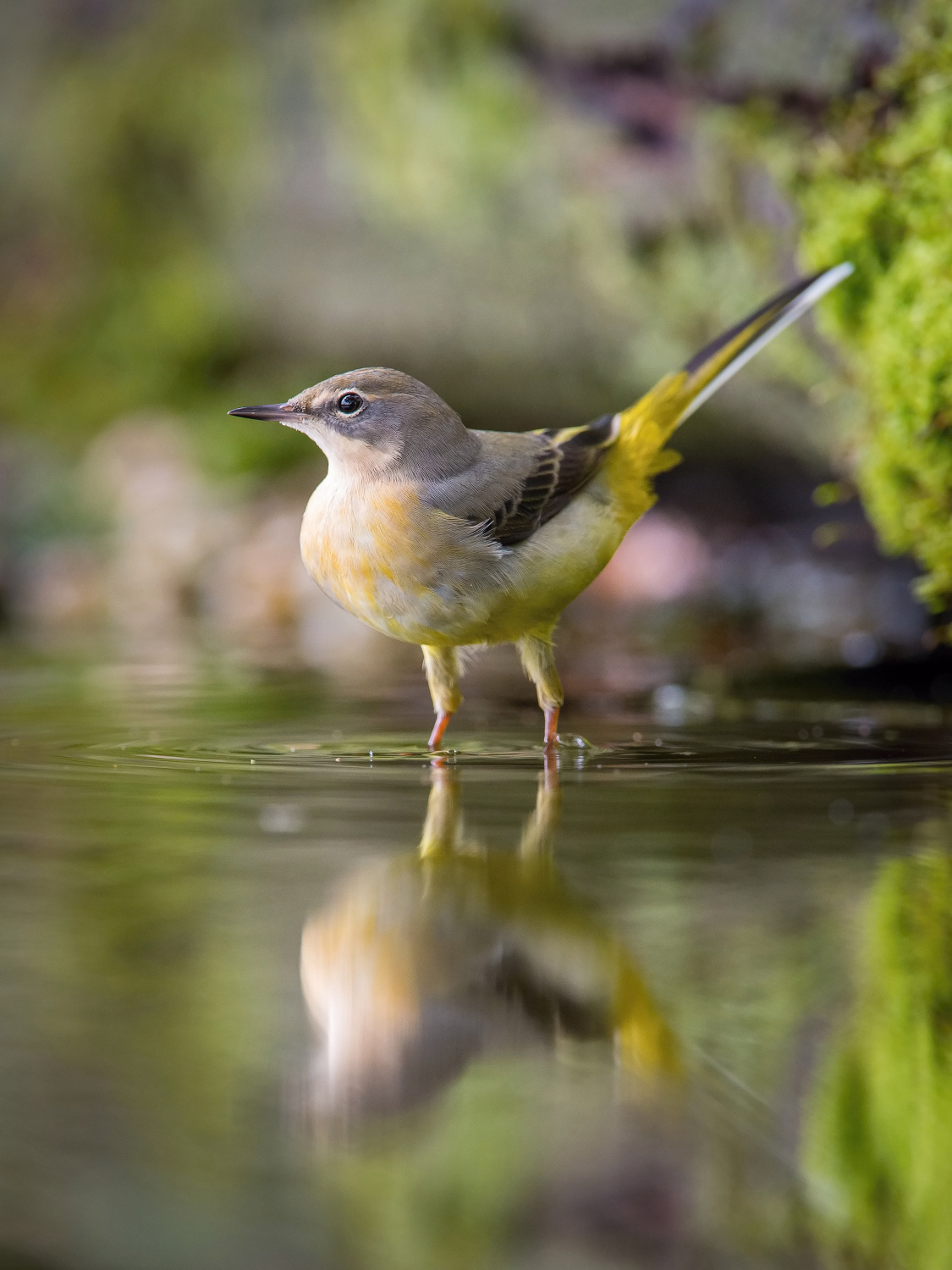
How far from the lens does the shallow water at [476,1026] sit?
1.29 m

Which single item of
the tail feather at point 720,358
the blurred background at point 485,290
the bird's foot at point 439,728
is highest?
the blurred background at point 485,290

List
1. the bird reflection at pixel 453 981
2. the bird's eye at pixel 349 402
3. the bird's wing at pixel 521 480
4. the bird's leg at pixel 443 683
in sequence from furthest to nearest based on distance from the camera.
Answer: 1. the bird's leg at pixel 443 683
2. the bird's eye at pixel 349 402
3. the bird's wing at pixel 521 480
4. the bird reflection at pixel 453 981

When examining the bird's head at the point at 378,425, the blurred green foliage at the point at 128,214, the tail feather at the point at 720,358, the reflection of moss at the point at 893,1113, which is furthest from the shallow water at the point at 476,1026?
the blurred green foliage at the point at 128,214

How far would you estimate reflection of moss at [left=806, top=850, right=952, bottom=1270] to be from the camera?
1.28m

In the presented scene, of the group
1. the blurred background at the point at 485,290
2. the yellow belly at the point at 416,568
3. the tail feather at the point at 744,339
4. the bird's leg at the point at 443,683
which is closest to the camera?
the yellow belly at the point at 416,568

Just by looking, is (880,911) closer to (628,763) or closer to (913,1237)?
(913,1237)

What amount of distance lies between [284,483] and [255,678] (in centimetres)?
527

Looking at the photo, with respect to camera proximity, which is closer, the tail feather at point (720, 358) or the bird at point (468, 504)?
the bird at point (468, 504)

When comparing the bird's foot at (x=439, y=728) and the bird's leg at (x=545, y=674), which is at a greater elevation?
the bird's leg at (x=545, y=674)

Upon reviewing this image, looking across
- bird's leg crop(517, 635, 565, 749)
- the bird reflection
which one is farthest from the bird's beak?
the bird reflection

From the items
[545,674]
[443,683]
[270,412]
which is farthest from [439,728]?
[270,412]

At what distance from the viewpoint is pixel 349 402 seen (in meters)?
4.29

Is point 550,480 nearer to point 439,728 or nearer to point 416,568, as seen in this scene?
point 416,568

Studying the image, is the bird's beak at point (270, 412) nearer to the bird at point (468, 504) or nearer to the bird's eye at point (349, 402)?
the bird at point (468, 504)
